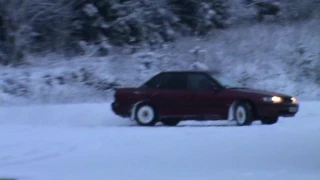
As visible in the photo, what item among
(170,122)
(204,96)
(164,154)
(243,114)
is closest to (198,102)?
(204,96)

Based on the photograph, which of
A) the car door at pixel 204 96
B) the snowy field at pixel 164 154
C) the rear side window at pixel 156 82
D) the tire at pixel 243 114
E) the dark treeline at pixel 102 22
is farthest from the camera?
the dark treeline at pixel 102 22

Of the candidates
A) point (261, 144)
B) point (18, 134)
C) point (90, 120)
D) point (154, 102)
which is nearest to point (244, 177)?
point (261, 144)

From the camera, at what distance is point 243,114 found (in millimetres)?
20203

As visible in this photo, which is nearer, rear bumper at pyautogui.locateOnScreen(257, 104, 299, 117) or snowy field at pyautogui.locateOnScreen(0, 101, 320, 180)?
snowy field at pyautogui.locateOnScreen(0, 101, 320, 180)

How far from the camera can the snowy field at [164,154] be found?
12.1 metres

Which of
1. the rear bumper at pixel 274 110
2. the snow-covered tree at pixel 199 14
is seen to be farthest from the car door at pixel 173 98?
the snow-covered tree at pixel 199 14

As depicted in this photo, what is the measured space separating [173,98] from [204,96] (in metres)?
0.82

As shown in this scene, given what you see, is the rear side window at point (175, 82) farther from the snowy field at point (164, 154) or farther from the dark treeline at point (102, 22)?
the dark treeline at point (102, 22)

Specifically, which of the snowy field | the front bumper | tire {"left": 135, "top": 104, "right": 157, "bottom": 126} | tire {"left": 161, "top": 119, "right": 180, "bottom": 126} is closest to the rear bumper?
the snowy field

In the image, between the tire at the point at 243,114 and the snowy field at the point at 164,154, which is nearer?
the snowy field at the point at 164,154

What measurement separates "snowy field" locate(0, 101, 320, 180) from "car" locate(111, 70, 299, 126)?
180 cm

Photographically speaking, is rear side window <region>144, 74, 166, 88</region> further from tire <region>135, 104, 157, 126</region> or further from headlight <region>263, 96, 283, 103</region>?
headlight <region>263, 96, 283, 103</region>

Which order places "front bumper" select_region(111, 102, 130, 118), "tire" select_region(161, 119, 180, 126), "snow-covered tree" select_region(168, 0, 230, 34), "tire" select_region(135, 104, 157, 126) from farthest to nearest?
"snow-covered tree" select_region(168, 0, 230, 34) → "tire" select_region(161, 119, 180, 126) → "front bumper" select_region(111, 102, 130, 118) → "tire" select_region(135, 104, 157, 126)

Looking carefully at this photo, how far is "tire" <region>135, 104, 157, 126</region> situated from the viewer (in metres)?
21.0
